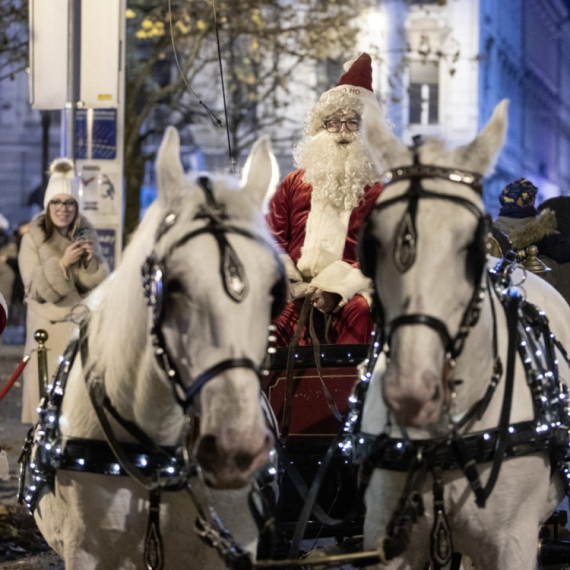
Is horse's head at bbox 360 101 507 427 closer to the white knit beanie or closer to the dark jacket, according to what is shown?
the dark jacket

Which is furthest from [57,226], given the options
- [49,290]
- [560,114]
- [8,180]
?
[560,114]

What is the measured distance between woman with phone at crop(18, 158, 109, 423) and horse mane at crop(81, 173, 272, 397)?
5602 millimetres

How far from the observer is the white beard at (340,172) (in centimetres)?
600


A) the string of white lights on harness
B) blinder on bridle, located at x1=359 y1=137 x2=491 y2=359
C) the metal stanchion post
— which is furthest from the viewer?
the metal stanchion post

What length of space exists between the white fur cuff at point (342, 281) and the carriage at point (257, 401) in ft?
3.18

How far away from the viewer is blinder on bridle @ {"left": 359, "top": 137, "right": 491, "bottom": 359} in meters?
3.69

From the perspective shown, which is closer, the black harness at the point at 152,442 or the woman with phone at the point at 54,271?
the black harness at the point at 152,442

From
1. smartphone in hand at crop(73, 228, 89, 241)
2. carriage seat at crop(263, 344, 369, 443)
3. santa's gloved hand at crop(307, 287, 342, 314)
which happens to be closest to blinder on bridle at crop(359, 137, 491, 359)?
carriage seat at crop(263, 344, 369, 443)

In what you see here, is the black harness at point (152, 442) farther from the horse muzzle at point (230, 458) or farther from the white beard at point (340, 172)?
the white beard at point (340, 172)

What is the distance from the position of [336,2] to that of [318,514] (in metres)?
19.3

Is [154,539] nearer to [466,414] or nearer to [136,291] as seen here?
[136,291]

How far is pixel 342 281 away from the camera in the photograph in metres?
5.60

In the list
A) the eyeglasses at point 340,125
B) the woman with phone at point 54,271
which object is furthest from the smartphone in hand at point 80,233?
the eyeglasses at point 340,125

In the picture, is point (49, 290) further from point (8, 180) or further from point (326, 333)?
point (8, 180)
